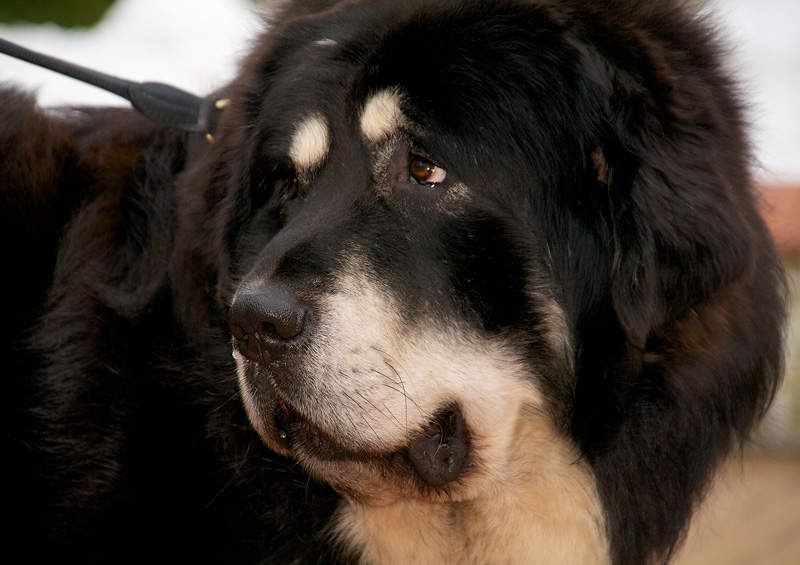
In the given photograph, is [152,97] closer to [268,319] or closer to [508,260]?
[268,319]

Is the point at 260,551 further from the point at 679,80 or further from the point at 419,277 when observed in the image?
the point at 679,80

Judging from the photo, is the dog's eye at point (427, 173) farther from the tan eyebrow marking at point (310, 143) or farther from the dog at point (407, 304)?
the tan eyebrow marking at point (310, 143)

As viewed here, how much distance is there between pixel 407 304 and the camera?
2014mm

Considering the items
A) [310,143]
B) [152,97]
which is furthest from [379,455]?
[152,97]

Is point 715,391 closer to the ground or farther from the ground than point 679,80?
closer to the ground

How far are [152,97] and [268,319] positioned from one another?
0.96m

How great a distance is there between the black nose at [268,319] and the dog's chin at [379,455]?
0.51 ft

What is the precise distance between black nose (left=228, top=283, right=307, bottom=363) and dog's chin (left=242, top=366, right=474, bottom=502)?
0.51 ft

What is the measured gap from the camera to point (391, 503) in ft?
7.23

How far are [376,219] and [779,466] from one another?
3928mm

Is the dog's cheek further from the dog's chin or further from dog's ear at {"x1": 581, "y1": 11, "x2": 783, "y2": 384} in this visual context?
dog's ear at {"x1": 581, "y1": 11, "x2": 783, "y2": 384}

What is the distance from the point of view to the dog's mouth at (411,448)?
6.68 ft

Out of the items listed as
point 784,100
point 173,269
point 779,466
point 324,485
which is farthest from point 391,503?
point 784,100

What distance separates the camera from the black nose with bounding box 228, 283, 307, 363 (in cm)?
188
